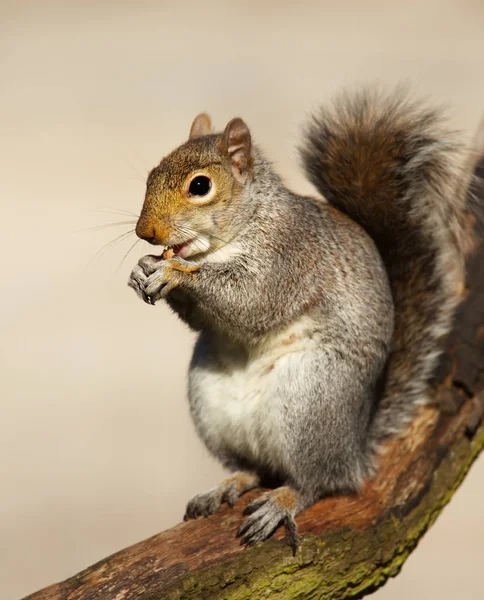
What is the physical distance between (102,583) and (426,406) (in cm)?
84

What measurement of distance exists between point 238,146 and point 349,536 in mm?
755

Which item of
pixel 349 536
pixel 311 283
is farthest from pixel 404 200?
pixel 349 536

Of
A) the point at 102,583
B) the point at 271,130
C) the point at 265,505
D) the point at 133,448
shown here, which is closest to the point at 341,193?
the point at 265,505

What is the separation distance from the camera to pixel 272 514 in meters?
1.48

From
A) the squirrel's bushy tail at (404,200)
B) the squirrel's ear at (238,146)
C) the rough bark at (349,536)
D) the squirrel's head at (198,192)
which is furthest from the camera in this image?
the squirrel's bushy tail at (404,200)

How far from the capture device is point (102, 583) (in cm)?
127

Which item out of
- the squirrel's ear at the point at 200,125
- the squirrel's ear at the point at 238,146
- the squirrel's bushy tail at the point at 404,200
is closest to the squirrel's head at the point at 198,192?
the squirrel's ear at the point at 238,146

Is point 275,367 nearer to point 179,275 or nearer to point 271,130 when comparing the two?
point 179,275

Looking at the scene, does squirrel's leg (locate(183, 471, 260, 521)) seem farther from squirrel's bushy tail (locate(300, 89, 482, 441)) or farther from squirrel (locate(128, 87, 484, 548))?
squirrel's bushy tail (locate(300, 89, 482, 441))

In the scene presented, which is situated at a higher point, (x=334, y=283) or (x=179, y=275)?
(x=179, y=275)

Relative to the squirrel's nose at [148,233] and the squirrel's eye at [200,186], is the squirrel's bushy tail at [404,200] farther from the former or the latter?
the squirrel's nose at [148,233]

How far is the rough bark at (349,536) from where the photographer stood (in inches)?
51.0

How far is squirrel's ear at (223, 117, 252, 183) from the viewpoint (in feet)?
5.04

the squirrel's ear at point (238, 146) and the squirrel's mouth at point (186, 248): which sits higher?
the squirrel's ear at point (238, 146)
